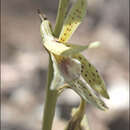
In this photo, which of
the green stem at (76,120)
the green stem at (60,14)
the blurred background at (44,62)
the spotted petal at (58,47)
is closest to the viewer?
the spotted petal at (58,47)

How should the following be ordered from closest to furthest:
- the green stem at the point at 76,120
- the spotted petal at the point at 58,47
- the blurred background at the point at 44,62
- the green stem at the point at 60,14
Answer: the spotted petal at the point at 58,47, the green stem at the point at 60,14, the green stem at the point at 76,120, the blurred background at the point at 44,62

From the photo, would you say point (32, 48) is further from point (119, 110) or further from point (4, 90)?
point (119, 110)

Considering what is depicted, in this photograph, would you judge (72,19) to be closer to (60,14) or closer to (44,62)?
(60,14)

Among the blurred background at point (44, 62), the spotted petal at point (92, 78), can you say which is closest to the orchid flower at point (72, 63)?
the spotted petal at point (92, 78)

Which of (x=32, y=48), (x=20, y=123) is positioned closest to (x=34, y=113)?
(x=20, y=123)

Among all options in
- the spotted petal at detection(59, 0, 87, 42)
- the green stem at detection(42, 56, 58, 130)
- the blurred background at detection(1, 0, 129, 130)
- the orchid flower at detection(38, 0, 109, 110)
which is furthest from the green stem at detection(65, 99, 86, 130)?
the blurred background at detection(1, 0, 129, 130)

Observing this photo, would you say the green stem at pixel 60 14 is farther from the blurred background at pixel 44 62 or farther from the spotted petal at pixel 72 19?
the blurred background at pixel 44 62

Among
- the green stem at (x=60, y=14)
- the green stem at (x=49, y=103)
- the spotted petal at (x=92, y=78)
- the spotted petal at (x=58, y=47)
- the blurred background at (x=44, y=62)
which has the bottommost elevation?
the blurred background at (x=44, y=62)
